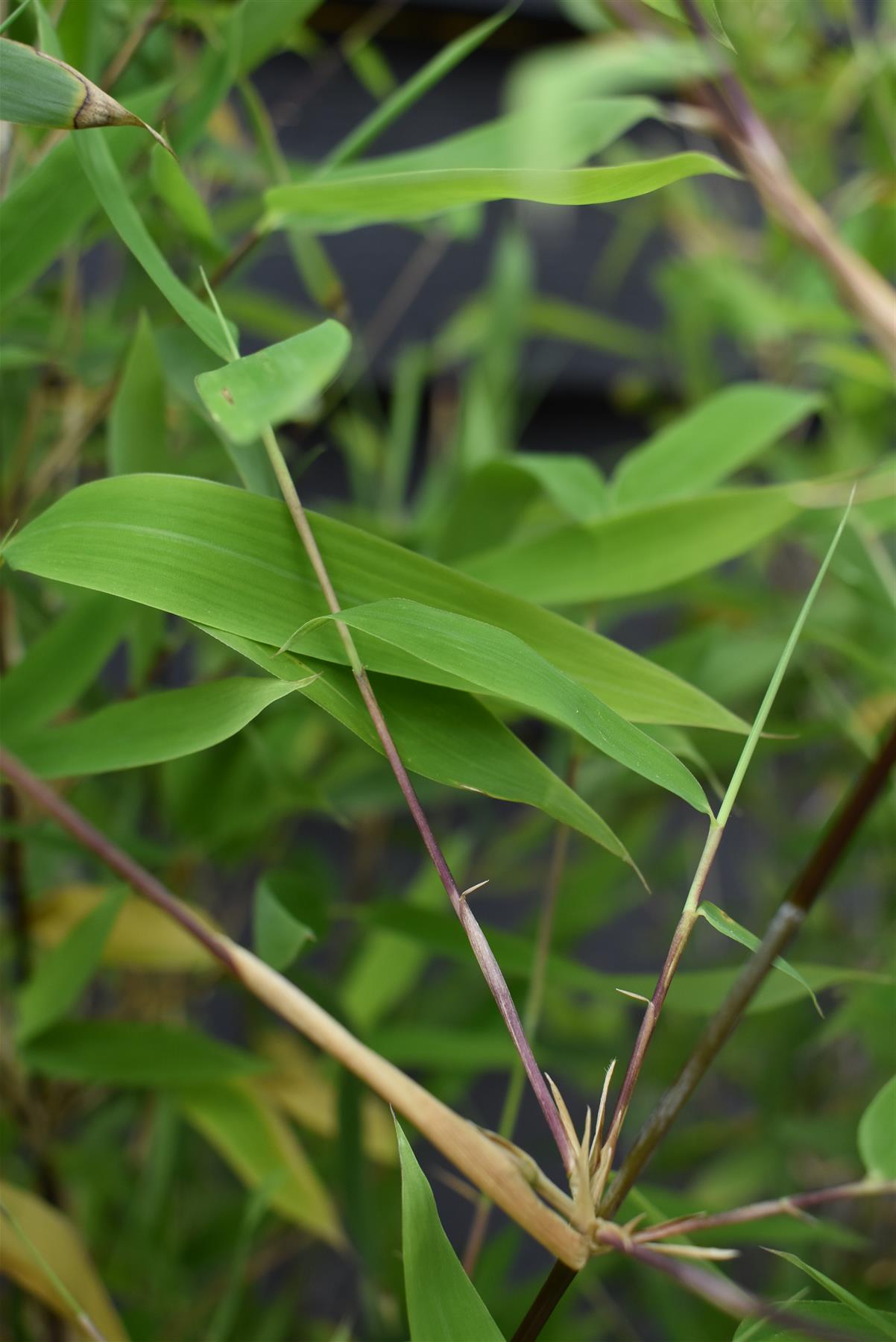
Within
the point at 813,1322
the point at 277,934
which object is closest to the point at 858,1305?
the point at 813,1322

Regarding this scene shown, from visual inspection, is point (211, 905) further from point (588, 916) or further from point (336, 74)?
point (336, 74)

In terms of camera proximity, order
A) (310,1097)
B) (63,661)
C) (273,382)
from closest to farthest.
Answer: (273,382) → (63,661) → (310,1097)

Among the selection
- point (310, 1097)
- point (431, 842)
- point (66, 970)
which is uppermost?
point (431, 842)

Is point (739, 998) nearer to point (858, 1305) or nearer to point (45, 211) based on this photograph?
point (858, 1305)

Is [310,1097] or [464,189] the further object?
[310,1097]

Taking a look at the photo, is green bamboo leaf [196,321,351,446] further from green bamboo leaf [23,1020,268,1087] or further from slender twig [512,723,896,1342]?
green bamboo leaf [23,1020,268,1087]

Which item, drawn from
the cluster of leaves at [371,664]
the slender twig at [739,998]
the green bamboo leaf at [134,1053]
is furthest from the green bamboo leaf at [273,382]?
the green bamboo leaf at [134,1053]
